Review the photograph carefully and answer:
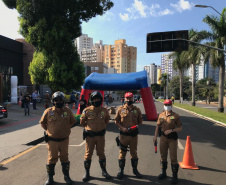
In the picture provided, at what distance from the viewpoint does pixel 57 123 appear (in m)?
4.00

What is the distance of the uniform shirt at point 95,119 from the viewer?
4266mm

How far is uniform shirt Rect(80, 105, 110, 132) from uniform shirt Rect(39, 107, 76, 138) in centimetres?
41

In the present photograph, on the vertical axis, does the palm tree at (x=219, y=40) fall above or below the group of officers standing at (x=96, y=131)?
above

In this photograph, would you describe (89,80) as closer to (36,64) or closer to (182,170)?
(36,64)

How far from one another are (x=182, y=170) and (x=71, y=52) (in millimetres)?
11366

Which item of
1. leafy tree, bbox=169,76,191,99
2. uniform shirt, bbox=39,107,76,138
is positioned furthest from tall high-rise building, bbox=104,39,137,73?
uniform shirt, bbox=39,107,76,138

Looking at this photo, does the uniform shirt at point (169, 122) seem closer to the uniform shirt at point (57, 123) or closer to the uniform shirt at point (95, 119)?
the uniform shirt at point (95, 119)

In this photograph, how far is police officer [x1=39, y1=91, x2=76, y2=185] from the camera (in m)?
3.95

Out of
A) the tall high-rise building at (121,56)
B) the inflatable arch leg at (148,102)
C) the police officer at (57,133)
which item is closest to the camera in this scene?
→ the police officer at (57,133)

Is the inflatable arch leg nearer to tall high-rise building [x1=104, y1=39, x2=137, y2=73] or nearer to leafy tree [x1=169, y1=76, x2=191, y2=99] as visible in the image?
leafy tree [x1=169, y1=76, x2=191, y2=99]

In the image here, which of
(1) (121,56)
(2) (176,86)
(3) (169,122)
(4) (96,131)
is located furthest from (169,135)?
(1) (121,56)

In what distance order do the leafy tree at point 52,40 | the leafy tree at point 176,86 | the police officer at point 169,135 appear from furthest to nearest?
the leafy tree at point 176,86, the leafy tree at point 52,40, the police officer at point 169,135

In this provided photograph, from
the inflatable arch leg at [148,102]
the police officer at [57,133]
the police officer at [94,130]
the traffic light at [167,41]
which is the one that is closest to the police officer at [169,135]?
the police officer at [94,130]

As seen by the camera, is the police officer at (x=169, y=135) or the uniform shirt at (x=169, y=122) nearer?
the police officer at (x=169, y=135)
